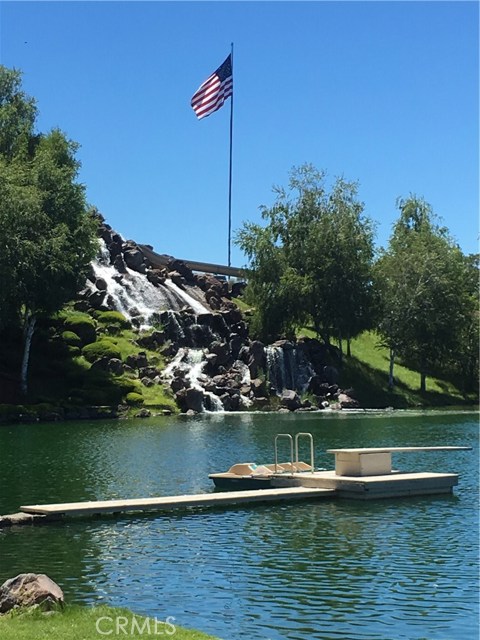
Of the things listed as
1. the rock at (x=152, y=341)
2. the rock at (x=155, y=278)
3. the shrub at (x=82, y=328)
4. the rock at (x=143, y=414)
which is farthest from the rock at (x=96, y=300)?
the rock at (x=143, y=414)

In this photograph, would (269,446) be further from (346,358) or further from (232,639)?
(346,358)

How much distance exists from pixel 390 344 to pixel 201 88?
3266cm

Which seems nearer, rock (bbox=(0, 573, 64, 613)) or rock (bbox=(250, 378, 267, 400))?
rock (bbox=(0, 573, 64, 613))

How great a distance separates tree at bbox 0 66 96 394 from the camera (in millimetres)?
69000

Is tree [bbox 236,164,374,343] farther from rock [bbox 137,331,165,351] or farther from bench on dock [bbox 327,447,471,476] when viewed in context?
bench on dock [bbox 327,447,471,476]

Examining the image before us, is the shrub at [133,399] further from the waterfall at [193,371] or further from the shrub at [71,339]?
the shrub at [71,339]

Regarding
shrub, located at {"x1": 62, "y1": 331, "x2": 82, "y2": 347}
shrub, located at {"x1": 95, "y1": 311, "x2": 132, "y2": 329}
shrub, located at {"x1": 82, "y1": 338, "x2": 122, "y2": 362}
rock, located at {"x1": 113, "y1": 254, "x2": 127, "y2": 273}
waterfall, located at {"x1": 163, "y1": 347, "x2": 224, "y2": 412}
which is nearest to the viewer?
waterfall, located at {"x1": 163, "y1": 347, "x2": 224, "y2": 412}

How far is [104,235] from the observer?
105m

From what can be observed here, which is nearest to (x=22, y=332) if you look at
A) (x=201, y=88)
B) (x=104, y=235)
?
(x=104, y=235)

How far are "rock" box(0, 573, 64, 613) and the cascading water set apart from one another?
78201 mm

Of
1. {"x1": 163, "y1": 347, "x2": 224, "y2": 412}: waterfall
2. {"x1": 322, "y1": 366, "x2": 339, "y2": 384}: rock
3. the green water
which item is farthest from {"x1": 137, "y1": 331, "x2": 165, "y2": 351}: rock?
the green water

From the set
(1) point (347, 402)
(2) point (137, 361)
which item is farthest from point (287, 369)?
(2) point (137, 361)

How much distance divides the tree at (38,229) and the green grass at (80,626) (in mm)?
53785

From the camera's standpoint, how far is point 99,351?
269 ft
